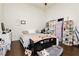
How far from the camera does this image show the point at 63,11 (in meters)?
1.13

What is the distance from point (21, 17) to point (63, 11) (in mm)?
362

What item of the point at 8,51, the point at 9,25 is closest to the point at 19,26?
the point at 9,25

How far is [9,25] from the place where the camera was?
111 centimetres

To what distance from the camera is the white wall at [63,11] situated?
44.2 inches

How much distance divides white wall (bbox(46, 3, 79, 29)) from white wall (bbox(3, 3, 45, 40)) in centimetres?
8

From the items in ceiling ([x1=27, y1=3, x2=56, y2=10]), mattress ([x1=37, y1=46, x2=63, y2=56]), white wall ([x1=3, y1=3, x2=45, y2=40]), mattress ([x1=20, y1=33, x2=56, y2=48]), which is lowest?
mattress ([x1=37, y1=46, x2=63, y2=56])

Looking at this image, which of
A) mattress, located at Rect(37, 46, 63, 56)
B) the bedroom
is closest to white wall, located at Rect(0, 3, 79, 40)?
the bedroom

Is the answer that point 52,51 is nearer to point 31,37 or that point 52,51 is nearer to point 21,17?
point 31,37

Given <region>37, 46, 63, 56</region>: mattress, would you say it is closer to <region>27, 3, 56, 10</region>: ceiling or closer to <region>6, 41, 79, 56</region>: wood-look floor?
<region>6, 41, 79, 56</region>: wood-look floor

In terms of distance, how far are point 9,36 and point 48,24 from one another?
35 cm

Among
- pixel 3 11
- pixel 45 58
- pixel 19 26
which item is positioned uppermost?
pixel 3 11

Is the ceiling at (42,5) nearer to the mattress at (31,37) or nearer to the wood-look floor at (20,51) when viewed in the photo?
the mattress at (31,37)

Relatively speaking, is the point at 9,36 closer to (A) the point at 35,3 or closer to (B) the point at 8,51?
(B) the point at 8,51

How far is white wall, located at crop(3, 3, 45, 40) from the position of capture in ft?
3.62
